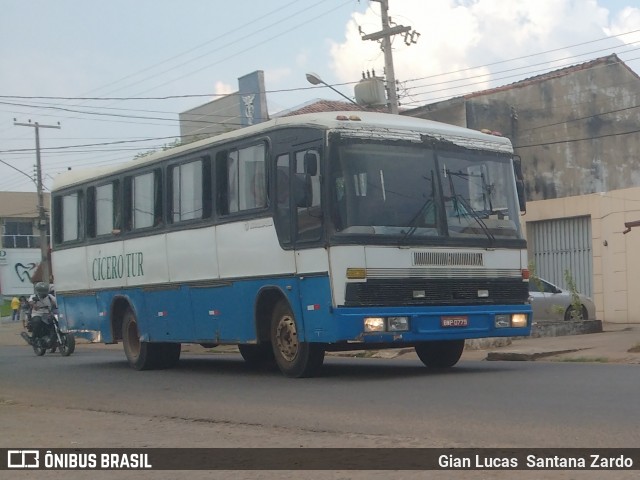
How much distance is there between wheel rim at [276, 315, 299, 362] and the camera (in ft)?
44.2

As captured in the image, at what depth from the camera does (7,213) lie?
7312 cm

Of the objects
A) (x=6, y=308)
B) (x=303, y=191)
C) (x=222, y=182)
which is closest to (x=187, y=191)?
(x=222, y=182)

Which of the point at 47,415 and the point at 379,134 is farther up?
the point at 379,134

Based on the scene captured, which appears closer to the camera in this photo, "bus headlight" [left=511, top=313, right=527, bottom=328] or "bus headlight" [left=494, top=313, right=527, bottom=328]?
"bus headlight" [left=494, top=313, right=527, bottom=328]

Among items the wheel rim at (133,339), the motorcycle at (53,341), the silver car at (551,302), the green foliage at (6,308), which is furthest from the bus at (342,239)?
the green foliage at (6,308)

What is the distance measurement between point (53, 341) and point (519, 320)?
43.2ft

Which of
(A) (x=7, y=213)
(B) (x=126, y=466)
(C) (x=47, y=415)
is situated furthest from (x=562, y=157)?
(A) (x=7, y=213)

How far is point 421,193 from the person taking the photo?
12977 mm

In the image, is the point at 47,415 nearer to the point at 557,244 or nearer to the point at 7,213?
the point at 557,244

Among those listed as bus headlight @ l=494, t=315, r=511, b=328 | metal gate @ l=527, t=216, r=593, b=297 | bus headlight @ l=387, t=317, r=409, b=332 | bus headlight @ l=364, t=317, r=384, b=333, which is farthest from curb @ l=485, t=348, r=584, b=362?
metal gate @ l=527, t=216, r=593, b=297

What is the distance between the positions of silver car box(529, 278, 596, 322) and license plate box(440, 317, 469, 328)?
39.4ft

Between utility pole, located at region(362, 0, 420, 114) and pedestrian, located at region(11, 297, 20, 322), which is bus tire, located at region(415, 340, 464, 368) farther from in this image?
pedestrian, located at region(11, 297, 20, 322)

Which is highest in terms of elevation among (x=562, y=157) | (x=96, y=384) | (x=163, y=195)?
(x=562, y=157)

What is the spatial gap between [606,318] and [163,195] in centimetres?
1431
